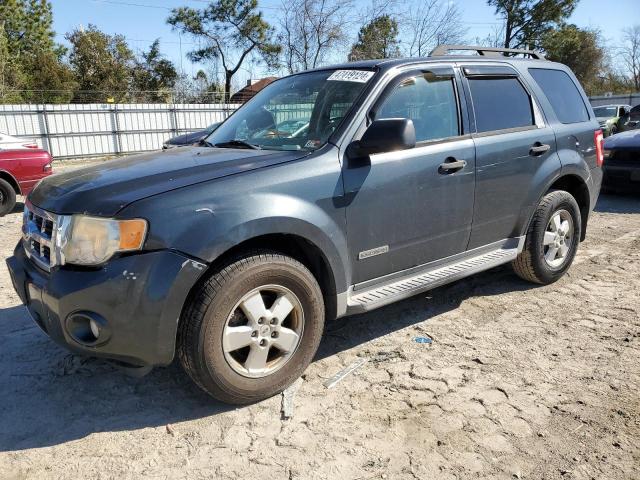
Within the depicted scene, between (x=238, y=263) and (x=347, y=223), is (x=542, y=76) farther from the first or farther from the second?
(x=238, y=263)

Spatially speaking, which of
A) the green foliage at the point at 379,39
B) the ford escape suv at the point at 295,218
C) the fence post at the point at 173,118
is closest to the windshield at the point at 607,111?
the green foliage at the point at 379,39

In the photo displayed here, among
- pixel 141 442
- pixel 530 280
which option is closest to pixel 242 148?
pixel 141 442

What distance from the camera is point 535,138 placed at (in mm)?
4086

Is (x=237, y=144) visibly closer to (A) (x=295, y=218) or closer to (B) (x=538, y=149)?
(A) (x=295, y=218)

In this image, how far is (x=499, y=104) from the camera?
13.0 feet

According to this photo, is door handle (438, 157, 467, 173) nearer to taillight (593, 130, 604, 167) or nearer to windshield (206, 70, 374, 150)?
windshield (206, 70, 374, 150)

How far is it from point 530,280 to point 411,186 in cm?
191

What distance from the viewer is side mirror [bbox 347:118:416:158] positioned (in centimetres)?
290

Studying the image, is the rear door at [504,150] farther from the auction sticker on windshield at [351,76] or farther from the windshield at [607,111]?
the windshield at [607,111]

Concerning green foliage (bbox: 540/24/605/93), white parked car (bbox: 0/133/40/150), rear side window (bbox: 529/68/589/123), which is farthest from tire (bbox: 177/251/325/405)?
green foliage (bbox: 540/24/605/93)

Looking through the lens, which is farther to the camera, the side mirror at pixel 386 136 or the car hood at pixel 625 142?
the car hood at pixel 625 142

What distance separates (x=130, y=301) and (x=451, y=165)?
2.18 meters

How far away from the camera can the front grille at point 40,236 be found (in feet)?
8.57

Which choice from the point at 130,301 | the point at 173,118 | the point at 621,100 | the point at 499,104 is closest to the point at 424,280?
the point at 499,104
